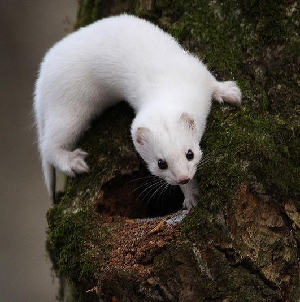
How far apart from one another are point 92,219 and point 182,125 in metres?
1.08

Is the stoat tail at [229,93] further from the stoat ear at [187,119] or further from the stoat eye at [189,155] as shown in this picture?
the stoat eye at [189,155]

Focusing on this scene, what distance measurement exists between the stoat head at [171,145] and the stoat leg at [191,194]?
197mm

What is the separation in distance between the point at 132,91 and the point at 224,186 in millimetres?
1576

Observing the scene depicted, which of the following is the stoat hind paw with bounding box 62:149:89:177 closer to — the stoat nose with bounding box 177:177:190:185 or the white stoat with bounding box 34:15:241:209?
the white stoat with bounding box 34:15:241:209

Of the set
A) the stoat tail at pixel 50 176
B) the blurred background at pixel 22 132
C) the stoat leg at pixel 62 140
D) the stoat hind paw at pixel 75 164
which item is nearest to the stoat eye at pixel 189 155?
the stoat hind paw at pixel 75 164

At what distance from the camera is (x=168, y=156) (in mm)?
4199

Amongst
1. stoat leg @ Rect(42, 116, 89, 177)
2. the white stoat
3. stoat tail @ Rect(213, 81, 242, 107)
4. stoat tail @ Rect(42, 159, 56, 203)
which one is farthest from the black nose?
stoat tail @ Rect(42, 159, 56, 203)

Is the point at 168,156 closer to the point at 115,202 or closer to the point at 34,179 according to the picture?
the point at 115,202

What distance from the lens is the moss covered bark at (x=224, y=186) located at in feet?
12.2

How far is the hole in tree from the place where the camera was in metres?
4.68

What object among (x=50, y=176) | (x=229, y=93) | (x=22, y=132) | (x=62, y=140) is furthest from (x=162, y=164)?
(x=22, y=132)

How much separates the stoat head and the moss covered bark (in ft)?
0.52

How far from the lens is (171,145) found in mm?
4230

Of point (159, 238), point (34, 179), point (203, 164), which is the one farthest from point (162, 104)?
point (34, 179)
